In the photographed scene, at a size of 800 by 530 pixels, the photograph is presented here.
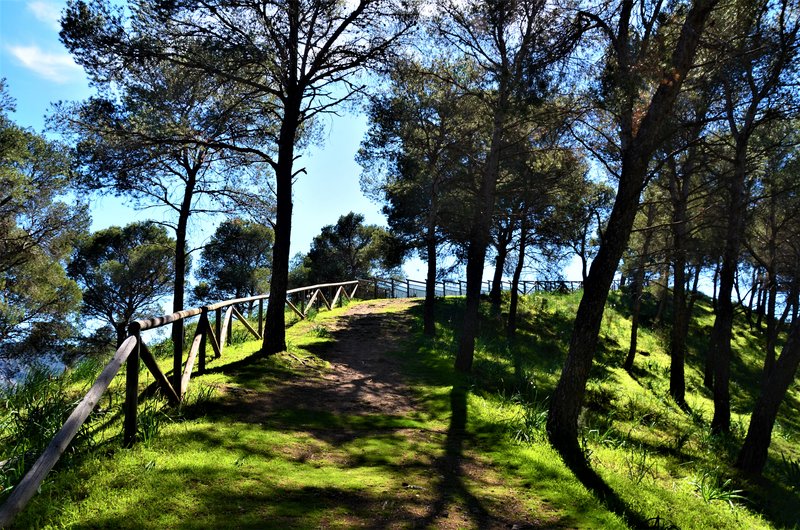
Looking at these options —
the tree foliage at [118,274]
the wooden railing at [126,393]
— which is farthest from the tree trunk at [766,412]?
the tree foliage at [118,274]

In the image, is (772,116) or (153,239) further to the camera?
(153,239)

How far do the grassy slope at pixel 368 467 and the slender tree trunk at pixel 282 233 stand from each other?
1.89 feet

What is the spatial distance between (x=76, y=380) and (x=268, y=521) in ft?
18.6

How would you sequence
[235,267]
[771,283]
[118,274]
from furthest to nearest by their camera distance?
[235,267]
[118,274]
[771,283]

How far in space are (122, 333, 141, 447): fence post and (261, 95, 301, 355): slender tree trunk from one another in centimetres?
505

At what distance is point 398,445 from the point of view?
635 centimetres

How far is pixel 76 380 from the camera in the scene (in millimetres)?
8062

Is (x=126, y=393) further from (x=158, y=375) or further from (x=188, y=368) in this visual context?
(x=188, y=368)

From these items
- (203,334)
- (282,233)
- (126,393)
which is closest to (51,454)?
(126,393)

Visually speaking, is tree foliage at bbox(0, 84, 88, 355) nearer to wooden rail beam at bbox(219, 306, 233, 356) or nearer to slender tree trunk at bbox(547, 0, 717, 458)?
wooden rail beam at bbox(219, 306, 233, 356)

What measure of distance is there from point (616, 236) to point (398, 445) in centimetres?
395

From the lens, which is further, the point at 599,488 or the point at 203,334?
the point at 203,334

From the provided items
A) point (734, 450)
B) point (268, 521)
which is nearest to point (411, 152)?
point (734, 450)

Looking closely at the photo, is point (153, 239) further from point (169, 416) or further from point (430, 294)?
point (169, 416)
